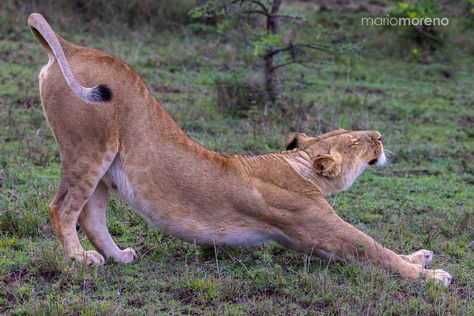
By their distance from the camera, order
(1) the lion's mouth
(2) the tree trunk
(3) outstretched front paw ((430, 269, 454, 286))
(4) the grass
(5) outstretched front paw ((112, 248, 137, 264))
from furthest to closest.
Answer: (2) the tree trunk
(1) the lion's mouth
(5) outstretched front paw ((112, 248, 137, 264))
(3) outstretched front paw ((430, 269, 454, 286))
(4) the grass

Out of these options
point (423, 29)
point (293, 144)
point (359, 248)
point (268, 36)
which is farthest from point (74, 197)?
point (423, 29)

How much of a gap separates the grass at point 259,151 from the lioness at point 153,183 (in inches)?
5.6

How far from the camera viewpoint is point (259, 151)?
705 centimetres

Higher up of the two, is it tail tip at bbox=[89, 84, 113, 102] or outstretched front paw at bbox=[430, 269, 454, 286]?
tail tip at bbox=[89, 84, 113, 102]

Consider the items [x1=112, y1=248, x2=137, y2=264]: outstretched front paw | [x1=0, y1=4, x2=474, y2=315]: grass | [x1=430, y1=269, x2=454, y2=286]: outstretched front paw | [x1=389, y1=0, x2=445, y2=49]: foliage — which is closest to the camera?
[x1=0, y1=4, x2=474, y2=315]: grass

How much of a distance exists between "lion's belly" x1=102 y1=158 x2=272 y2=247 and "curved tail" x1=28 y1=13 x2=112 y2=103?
0.39 m

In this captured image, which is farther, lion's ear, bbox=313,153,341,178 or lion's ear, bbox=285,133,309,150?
lion's ear, bbox=285,133,309,150

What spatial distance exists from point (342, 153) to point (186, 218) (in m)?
0.92

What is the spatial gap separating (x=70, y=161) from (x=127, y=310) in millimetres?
833

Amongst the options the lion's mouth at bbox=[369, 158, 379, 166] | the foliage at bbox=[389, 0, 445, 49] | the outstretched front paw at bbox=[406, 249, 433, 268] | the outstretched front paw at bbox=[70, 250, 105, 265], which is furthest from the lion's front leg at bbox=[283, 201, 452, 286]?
the foliage at bbox=[389, 0, 445, 49]

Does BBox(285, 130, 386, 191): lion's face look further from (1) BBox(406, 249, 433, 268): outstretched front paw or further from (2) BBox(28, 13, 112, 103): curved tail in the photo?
(2) BBox(28, 13, 112, 103): curved tail

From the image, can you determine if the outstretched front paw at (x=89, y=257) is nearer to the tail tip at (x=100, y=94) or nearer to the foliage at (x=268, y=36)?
the tail tip at (x=100, y=94)

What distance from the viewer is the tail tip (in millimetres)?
3855

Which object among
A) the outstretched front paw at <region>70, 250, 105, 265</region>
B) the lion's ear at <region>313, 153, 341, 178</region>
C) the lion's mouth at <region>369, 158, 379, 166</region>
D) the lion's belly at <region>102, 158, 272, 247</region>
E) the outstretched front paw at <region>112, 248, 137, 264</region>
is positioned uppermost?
the lion's ear at <region>313, 153, 341, 178</region>
